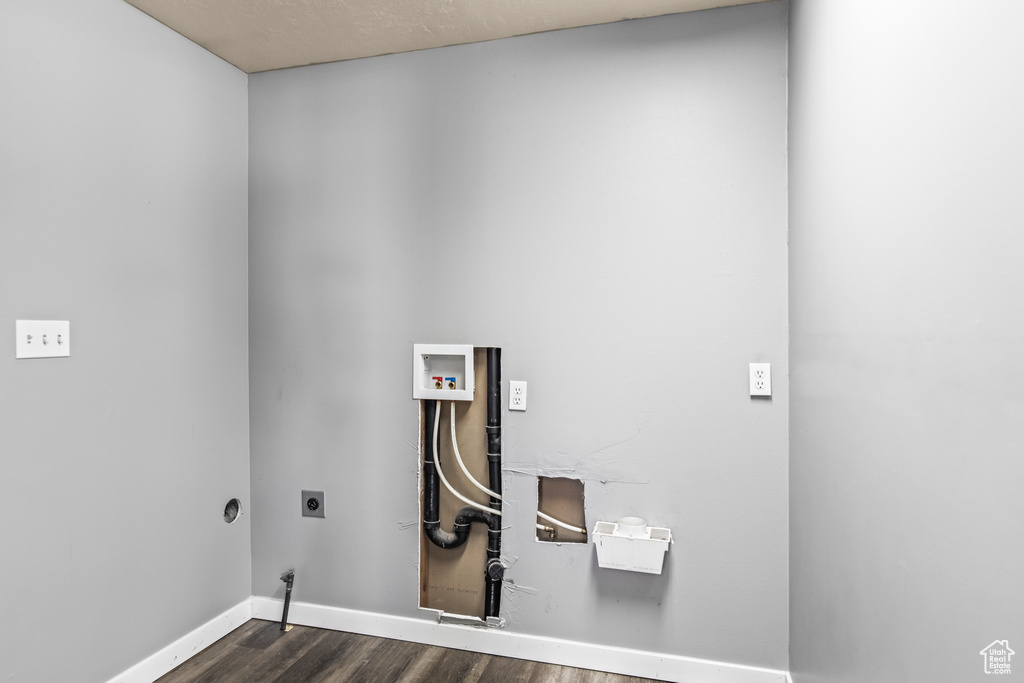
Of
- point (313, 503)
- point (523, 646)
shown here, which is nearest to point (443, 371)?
point (313, 503)

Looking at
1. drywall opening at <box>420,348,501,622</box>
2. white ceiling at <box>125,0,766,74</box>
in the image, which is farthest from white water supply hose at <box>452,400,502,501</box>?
white ceiling at <box>125,0,766,74</box>

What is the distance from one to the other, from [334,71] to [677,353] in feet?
6.06

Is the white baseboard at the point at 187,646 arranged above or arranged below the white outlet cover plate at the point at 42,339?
below

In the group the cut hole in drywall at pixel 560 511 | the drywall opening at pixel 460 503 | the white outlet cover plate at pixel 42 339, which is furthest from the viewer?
the drywall opening at pixel 460 503

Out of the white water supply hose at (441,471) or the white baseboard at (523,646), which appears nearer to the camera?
the white baseboard at (523,646)

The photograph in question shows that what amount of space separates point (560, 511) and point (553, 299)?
2.69ft

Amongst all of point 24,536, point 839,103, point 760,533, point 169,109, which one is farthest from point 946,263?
point 169,109

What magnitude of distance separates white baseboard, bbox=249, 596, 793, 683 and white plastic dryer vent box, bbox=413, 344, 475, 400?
36.7 inches

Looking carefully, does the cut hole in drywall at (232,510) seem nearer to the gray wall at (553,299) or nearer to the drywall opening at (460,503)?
the gray wall at (553,299)

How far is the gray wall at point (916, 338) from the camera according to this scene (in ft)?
2.26

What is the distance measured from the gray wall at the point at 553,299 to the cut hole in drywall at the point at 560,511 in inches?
1.5

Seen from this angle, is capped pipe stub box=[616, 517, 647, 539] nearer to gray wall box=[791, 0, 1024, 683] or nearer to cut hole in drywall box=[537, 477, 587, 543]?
cut hole in drywall box=[537, 477, 587, 543]

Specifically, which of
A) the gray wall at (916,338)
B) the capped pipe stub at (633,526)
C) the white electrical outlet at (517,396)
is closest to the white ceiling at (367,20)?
the gray wall at (916,338)

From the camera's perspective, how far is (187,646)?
217 centimetres
